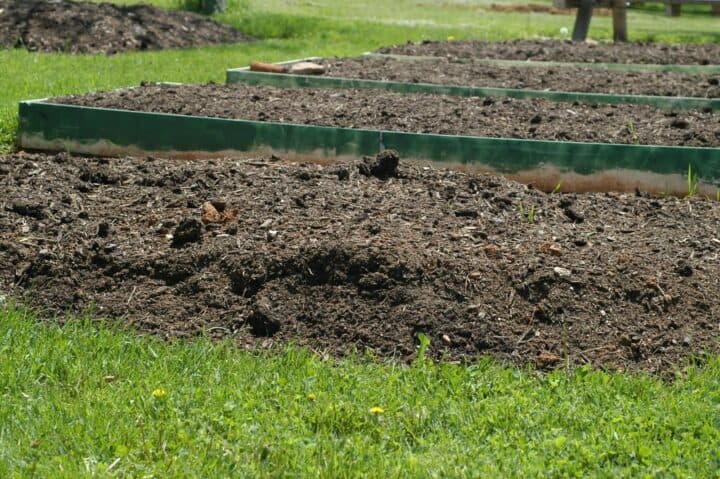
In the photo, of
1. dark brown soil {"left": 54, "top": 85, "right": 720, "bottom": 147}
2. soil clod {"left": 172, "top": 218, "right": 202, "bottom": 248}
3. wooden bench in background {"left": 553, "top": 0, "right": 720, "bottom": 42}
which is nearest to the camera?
soil clod {"left": 172, "top": 218, "right": 202, "bottom": 248}

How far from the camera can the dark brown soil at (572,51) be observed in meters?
13.8

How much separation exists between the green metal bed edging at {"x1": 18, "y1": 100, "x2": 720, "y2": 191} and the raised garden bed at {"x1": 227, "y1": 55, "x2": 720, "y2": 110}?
8.32 feet

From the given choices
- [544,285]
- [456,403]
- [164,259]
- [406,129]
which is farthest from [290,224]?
[406,129]

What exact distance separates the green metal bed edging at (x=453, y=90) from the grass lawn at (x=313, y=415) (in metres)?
5.16

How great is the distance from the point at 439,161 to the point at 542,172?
645mm

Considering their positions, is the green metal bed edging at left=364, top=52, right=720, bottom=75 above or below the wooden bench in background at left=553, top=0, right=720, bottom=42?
below

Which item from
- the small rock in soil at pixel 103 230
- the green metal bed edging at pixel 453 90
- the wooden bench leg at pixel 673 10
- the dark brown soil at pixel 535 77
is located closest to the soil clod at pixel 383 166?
the small rock in soil at pixel 103 230

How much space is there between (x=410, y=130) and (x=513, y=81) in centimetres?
342

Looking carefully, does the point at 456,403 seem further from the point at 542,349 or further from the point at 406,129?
the point at 406,129

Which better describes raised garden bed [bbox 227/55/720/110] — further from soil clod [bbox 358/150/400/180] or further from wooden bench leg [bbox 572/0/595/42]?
wooden bench leg [bbox 572/0/595/42]

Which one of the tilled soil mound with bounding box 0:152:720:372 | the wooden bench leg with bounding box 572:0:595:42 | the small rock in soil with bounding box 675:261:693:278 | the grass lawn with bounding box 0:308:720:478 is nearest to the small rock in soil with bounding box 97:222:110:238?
the tilled soil mound with bounding box 0:152:720:372

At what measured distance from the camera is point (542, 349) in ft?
16.0

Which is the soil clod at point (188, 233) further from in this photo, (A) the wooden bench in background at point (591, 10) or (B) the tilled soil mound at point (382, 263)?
(A) the wooden bench in background at point (591, 10)

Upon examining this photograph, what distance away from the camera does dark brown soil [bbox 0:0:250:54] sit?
1450 cm
